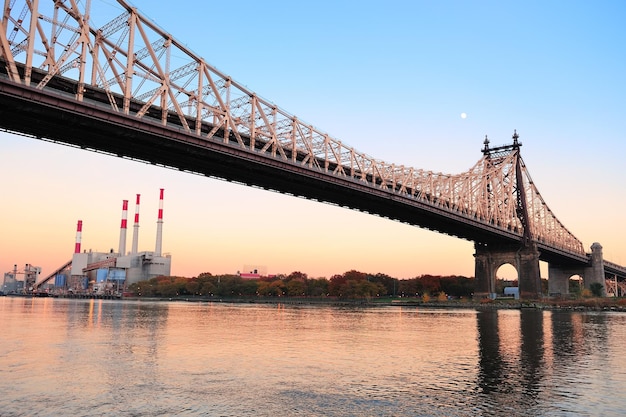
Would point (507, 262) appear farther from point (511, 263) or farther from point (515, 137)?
point (515, 137)

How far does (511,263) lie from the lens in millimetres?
93688

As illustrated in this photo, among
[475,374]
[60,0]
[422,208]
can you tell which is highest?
[60,0]

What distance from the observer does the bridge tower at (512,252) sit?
91.2 metres

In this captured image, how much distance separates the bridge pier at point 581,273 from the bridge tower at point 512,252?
31.0 metres

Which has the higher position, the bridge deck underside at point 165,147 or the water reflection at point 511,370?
the bridge deck underside at point 165,147

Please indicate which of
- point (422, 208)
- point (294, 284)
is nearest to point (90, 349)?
point (422, 208)

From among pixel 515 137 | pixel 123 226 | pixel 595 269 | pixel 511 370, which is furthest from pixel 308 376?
pixel 123 226

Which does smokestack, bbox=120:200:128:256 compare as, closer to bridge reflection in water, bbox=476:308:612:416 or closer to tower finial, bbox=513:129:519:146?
tower finial, bbox=513:129:519:146

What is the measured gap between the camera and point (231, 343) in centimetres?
2955

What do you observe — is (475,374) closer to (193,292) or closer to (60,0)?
(60,0)

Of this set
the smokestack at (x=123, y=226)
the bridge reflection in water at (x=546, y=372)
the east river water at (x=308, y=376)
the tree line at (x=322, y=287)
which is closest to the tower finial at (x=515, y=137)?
the tree line at (x=322, y=287)

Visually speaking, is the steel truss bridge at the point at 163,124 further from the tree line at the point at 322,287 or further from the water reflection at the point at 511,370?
the tree line at the point at 322,287

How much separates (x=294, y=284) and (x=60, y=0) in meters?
137

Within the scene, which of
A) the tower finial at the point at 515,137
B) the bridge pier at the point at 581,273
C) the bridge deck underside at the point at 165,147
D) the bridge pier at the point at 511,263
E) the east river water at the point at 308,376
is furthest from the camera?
the bridge pier at the point at 581,273
